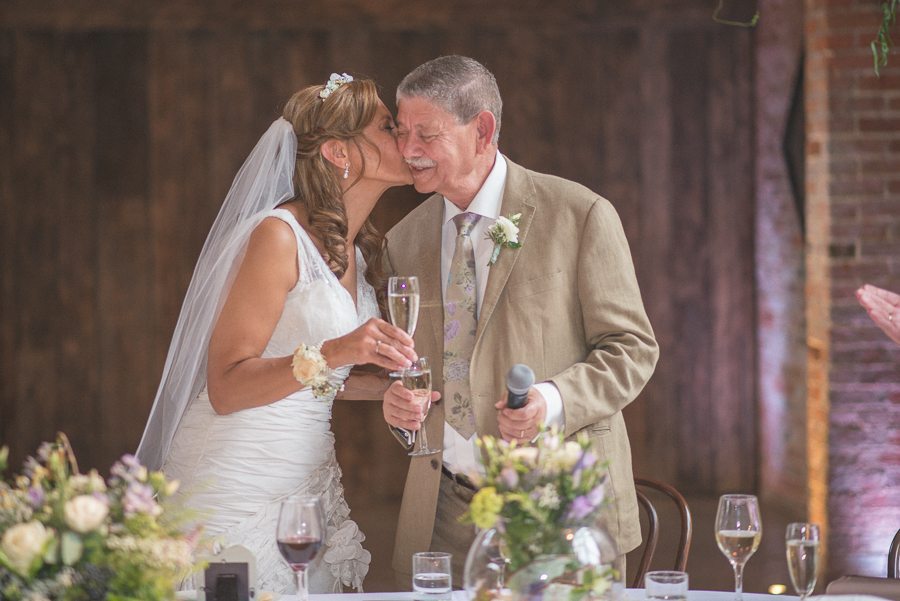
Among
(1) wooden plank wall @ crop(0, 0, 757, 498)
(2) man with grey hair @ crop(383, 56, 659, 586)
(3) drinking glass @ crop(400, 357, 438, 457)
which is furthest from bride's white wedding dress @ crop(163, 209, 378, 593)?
(1) wooden plank wall @ crop(0, 0, 757, 498)

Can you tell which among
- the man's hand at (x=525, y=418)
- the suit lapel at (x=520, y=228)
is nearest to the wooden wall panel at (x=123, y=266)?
the suit lapel at (x=520, y=228)

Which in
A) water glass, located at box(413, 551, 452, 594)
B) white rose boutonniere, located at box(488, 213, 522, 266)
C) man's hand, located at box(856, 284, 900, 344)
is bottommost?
water glass, located at box(413, 551, 452, 594)

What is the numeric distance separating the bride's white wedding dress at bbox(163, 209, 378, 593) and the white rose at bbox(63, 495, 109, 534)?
1.26m

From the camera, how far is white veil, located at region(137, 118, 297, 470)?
10.2ft

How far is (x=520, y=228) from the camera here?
9.75 feet

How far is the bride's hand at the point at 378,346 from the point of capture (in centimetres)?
258

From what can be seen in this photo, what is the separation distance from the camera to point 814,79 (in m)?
5.02

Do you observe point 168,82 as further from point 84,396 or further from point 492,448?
point 492,448

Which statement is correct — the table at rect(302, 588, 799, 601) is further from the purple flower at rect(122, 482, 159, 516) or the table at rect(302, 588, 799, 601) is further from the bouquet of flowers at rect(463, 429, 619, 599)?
the purple flower at rect(122, 482, 159, 516)

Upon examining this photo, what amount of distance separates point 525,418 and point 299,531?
76cm

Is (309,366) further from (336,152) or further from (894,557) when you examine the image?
(894,557)

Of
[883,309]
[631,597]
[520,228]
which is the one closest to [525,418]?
[631,597]

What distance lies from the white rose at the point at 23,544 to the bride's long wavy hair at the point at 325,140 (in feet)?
4.91

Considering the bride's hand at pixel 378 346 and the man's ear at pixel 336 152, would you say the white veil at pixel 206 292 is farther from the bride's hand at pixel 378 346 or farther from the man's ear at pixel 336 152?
the bride's hand at pixel 378 346
